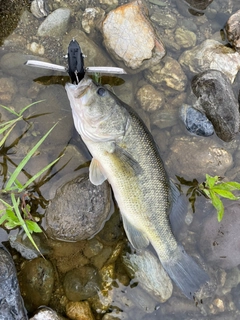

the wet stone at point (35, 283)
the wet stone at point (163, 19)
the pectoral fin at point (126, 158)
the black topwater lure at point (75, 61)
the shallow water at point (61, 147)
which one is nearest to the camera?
the black topwater lure at point (75, 61)

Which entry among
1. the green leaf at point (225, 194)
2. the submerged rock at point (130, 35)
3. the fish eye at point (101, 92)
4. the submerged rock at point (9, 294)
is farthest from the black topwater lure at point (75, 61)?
the submerged rock at point (9, 294)

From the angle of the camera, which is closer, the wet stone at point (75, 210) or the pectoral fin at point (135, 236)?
the wet stone at point (75, 210)

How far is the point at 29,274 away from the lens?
415 centimetres

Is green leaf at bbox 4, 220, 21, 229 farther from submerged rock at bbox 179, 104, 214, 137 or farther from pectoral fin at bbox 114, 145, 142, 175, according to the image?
submerged rock at bbox 179, 104, 214, 137

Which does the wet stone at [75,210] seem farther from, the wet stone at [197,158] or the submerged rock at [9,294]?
the wet stone at [197,158]

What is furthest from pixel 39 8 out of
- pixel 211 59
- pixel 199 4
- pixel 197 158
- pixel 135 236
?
pixel 135 236

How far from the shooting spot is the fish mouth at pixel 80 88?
11.8 ft

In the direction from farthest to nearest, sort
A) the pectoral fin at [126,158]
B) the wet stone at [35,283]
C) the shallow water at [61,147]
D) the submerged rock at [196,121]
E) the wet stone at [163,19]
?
the wet stone at [163,19] < the submerged rock at [196,121] < the shallow water at [61,147] < the wet stone at [35,283] < the pectoral fin at [126,158]

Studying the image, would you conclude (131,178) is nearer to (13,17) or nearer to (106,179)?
(106,179)

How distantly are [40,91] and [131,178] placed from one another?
173 cm

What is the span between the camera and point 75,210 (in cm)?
419

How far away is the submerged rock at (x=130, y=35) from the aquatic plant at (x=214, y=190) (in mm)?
1809

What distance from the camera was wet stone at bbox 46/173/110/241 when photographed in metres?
4.20

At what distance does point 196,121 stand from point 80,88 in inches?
72.0
